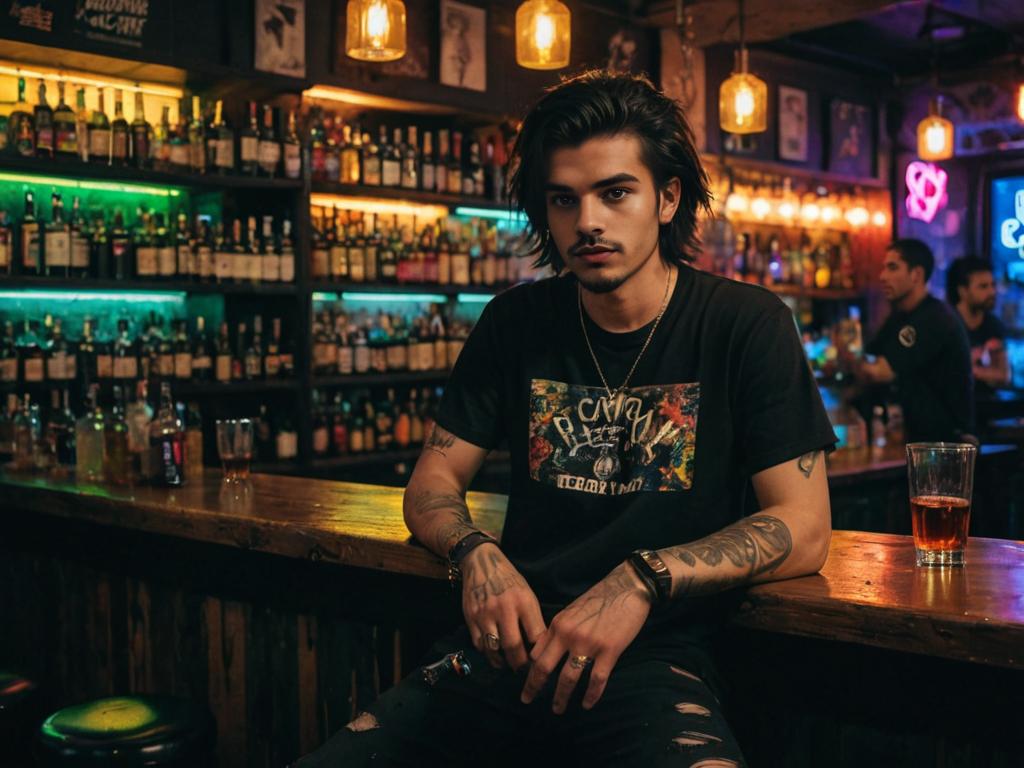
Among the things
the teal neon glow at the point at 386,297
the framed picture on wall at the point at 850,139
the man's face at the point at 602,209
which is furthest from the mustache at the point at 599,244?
the framed picture on wall at the point at 850,139

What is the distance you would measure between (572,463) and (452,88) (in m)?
3.58

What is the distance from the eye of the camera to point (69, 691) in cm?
277

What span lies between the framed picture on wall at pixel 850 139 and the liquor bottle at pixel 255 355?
4.13m

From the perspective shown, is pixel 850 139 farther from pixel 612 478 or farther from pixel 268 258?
pixel 612 478

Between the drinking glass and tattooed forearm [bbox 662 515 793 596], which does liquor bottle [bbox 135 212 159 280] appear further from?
tattooed forearm [bbox 662 515 793 596]

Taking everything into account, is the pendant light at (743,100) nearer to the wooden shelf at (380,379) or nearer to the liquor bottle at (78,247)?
the wooden shelf at (380,379)

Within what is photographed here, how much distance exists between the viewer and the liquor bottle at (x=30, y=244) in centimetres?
387

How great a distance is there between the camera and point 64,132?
388 centimetres

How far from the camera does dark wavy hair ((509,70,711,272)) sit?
163 centimetres

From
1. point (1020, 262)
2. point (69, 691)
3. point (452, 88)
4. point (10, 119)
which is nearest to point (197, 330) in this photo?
point (10, 119)

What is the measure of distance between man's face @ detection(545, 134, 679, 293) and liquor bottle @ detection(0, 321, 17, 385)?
2.74 metres

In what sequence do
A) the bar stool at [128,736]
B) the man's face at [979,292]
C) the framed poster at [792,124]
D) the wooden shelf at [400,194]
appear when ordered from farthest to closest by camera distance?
the framed poster at [792,124]
the man's face at [979,292]
the wooden shelf at [400,194]
the bar stool at [128,736]

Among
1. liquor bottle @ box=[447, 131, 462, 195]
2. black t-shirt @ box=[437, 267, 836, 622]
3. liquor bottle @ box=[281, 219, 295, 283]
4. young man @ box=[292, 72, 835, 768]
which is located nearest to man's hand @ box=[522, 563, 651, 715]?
young man @ box=[292, 72, 835, 768]

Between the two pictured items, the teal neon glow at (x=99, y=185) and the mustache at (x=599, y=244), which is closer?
the mustache at (x=599, y=244)
